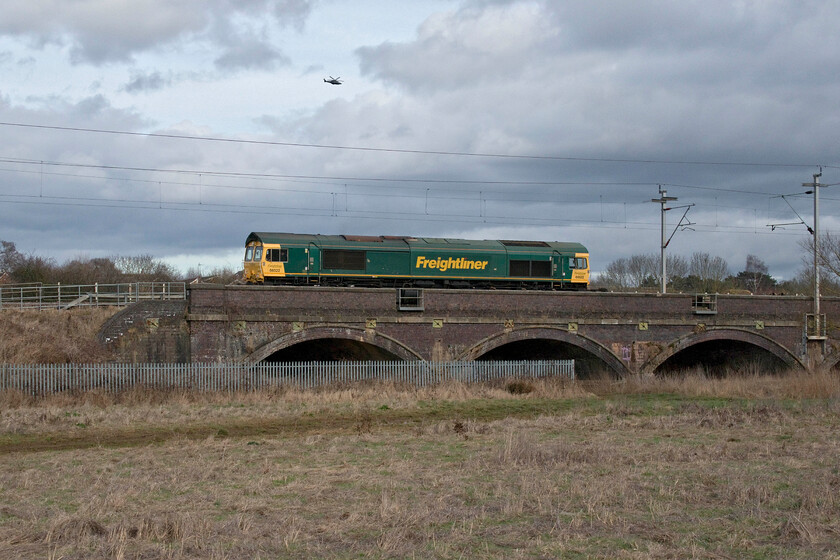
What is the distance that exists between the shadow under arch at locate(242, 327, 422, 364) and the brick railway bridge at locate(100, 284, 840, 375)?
0.04 metres

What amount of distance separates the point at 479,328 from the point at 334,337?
19.7 ft

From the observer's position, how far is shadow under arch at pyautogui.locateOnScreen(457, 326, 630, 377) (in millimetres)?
31672

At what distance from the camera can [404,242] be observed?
35531mm

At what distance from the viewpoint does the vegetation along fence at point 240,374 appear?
25.1 m

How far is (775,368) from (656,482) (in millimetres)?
29613

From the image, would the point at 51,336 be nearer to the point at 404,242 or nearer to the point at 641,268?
the point at 404,242

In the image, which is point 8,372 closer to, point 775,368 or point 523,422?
point 523,422

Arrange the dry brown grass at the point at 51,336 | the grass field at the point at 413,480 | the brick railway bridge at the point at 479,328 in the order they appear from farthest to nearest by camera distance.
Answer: the brick railway bridge at the point at 479,328 → the dry brown grass at the point at 51,336 → the grass field at the point at 413,480

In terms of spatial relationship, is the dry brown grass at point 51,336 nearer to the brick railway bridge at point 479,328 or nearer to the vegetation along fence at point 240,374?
the brick railway bridge at point 479,328

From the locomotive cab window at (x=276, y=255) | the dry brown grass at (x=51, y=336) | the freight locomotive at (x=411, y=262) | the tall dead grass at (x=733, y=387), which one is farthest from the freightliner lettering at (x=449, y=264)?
the dry brown grass at (x=51, y=336)

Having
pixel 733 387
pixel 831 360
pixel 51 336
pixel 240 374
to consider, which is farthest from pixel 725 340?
pixel 51 336

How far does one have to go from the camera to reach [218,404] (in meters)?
24.6

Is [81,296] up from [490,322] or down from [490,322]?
up

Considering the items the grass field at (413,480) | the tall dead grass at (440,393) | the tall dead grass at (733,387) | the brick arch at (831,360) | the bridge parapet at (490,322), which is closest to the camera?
the grass field at (413,480)
